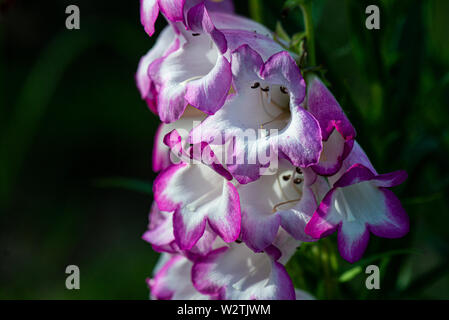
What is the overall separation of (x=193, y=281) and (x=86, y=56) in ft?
6.63

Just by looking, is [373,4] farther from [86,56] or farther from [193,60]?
[86,56]

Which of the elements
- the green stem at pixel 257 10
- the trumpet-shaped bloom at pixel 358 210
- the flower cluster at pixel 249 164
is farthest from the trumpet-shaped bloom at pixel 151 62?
the trumpet-shaped bloom at pixel 358 210

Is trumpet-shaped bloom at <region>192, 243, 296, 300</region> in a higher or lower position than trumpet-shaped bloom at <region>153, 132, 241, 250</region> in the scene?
lower

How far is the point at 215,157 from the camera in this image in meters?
0.48

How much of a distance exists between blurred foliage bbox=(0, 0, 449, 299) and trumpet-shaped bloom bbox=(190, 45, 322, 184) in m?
0.07

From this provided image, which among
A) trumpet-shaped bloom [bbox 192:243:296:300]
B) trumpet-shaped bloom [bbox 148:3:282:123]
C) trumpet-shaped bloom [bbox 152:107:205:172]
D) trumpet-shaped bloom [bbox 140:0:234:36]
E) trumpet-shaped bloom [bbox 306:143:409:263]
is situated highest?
trumpet-shaped bloom [bbox 140:0:234:36]

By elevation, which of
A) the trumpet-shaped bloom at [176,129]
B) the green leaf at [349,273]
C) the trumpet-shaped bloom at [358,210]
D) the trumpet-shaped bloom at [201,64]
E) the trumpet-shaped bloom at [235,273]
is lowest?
the green leaf at [349,273]

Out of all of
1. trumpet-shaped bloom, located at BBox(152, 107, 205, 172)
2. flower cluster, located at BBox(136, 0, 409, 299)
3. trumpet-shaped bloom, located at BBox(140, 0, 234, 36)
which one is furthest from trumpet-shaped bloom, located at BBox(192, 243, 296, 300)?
trumpet-shaped bloom, located at BBox(140, 0, 234, 36)

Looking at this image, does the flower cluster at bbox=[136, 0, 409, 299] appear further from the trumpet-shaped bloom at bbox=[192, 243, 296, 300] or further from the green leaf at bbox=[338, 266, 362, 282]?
the green leaf at bbox=[338, 266, 362, 282]

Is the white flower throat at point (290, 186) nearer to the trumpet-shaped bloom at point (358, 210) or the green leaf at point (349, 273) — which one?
the trumpet-shaped bloom at point (358, 210)

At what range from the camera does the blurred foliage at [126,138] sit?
26.5 inches

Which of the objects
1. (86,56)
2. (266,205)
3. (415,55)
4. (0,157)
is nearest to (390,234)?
(266,205)

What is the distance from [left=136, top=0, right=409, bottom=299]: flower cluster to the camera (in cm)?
48

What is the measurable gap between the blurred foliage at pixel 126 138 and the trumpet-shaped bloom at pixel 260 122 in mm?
69
